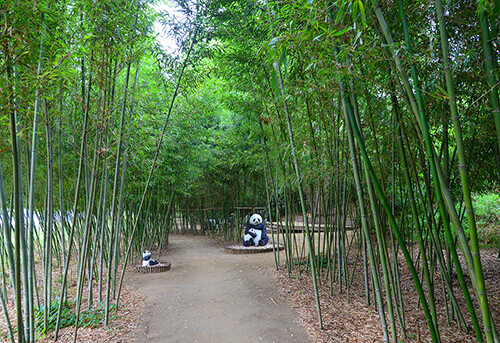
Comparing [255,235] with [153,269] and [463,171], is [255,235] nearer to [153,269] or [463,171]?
[153,269]

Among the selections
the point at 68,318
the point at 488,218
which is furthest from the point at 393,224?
the point at 488,218

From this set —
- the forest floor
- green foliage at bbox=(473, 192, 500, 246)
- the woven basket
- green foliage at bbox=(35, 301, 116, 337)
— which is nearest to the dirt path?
the forest floor

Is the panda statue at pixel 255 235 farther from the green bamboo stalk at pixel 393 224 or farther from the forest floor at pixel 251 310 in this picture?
the green bamboo stalk at pixel 393 224

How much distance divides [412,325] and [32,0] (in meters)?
3.72

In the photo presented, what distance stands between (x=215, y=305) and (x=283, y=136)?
7.55 feet

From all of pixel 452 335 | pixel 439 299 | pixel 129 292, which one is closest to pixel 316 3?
pixel 452 335

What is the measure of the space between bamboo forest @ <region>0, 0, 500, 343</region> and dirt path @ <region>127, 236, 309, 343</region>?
0.13 feet

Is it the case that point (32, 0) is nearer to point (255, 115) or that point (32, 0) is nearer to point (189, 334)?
point (189, 334)

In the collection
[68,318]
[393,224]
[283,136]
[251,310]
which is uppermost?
[283,136]

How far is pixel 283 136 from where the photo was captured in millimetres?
4207

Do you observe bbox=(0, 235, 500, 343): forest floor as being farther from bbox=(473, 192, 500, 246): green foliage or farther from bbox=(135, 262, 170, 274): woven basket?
bbox=(473, 192, 500, 246): green foliage

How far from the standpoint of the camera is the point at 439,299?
3.43m

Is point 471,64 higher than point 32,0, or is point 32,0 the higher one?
point 32,0

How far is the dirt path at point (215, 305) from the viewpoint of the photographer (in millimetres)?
2832
